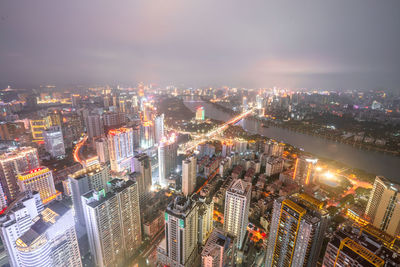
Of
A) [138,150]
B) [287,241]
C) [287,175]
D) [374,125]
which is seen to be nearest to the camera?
[287,241]

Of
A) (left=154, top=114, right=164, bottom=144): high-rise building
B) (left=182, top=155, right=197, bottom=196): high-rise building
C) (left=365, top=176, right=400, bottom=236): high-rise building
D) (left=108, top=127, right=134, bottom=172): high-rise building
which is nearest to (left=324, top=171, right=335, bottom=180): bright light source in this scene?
(left=365, top=176, right=400, bottom=236): high-rise building

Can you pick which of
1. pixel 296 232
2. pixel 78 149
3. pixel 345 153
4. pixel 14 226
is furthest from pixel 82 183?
pixel 345 153

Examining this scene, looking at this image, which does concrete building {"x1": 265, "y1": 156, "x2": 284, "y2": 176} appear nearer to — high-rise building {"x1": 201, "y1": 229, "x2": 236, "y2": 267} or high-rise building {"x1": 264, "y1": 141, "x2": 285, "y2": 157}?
high-rise building {"x1": 264, "y1": 141, "x2": 285, "y2": 157}

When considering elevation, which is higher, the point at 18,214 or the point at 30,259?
the point at 18,214

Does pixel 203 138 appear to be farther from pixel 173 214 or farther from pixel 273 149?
pixel 173 214

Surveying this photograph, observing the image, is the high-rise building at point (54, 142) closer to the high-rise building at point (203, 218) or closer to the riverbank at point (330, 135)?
the high-rise building at point (203, 218)

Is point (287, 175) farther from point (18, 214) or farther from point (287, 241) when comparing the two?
point (18, 214)

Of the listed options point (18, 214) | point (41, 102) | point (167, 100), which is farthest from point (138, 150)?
point (167, 100)
